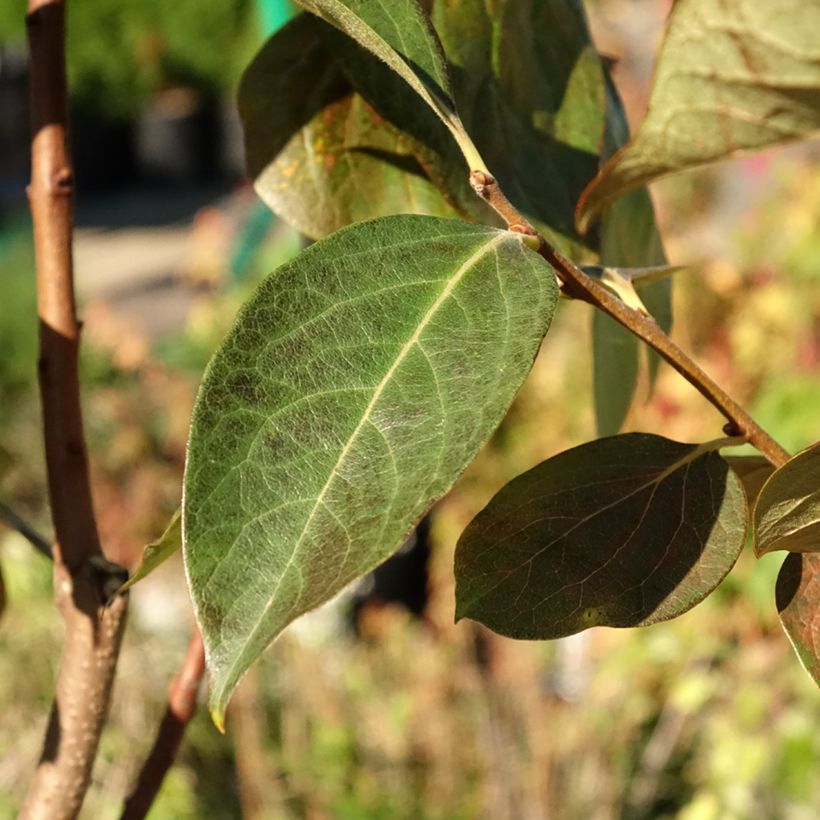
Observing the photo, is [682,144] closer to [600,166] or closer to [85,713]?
[600,166]

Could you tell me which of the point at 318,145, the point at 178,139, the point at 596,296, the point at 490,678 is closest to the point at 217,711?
the point at 596,296

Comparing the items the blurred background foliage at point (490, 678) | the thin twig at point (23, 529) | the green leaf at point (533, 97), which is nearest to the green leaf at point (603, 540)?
the green leaf at point (533, 97)

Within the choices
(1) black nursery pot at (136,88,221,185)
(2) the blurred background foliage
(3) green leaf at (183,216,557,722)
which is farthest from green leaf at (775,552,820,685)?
(1) black nursery pot at (136,88,221,185)

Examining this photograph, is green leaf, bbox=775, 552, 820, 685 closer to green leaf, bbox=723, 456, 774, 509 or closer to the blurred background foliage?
green leaf, bbox=723, 456, 774, 509

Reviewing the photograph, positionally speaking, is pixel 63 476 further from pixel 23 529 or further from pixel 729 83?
pixel 729 83

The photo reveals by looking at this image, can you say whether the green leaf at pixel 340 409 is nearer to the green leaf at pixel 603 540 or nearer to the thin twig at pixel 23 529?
the green leaf at pixel 603 540

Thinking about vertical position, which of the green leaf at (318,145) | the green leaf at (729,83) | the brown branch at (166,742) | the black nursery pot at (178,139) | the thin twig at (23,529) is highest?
the green leaf at (729,83)

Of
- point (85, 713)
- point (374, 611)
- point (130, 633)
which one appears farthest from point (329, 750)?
point (85, 713)
